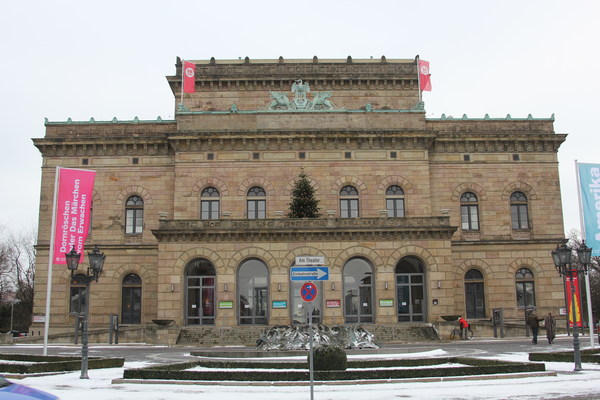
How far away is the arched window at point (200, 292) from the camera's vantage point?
3944 centimetres

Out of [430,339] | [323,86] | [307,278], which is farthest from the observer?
[323,86]

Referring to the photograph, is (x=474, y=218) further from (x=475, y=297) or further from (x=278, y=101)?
(x=278, y=101)

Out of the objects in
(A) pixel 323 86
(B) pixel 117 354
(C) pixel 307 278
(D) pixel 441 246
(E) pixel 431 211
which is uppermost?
(A) pixel 323 86

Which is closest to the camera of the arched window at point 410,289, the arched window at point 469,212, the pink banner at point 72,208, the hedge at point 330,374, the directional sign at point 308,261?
the directional sign at point 308,261

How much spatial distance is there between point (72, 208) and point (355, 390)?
23.8 meters

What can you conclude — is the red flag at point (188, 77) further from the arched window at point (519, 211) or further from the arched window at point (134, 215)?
the arched window at point (519, 211)

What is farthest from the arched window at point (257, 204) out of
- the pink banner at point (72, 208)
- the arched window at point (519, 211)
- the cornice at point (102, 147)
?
the arched window at point (519, 211)

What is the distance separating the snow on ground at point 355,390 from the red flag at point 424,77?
3194cm

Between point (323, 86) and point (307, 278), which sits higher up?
point (323, 86)

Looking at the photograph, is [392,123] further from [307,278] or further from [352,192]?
[307,278]

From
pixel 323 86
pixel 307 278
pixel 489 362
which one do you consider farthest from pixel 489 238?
pixel 307 278

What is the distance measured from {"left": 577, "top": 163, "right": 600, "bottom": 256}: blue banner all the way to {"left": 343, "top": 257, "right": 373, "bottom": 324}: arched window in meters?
12.8

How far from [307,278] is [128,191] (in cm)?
3238

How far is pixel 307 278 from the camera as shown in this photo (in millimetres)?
14969
